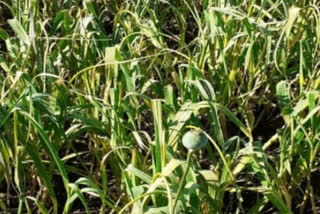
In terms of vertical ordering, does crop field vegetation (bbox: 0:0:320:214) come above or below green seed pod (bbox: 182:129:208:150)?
below

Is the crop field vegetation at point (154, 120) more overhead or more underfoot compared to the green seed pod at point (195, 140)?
more underfoot

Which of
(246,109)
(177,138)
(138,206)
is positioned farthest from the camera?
(246,109)

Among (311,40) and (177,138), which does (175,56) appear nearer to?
(311,40)

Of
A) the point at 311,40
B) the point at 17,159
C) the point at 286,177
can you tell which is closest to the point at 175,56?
the point at 311,40

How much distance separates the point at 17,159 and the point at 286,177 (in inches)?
20.6

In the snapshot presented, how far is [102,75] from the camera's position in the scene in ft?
5.08

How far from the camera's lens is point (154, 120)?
1086 millimetres

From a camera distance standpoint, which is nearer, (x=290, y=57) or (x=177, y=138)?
(x=177, y=138)

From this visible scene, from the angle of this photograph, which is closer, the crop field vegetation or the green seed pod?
the green seed pod

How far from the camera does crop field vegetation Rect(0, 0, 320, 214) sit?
3.65 feet

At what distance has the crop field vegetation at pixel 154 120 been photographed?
1.11 m

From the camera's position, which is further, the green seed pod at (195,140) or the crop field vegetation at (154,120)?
the crop field vegetation at (154,120)

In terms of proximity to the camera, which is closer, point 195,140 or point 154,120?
point 195,140

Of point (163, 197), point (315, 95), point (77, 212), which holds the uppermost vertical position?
point (315, 95)
